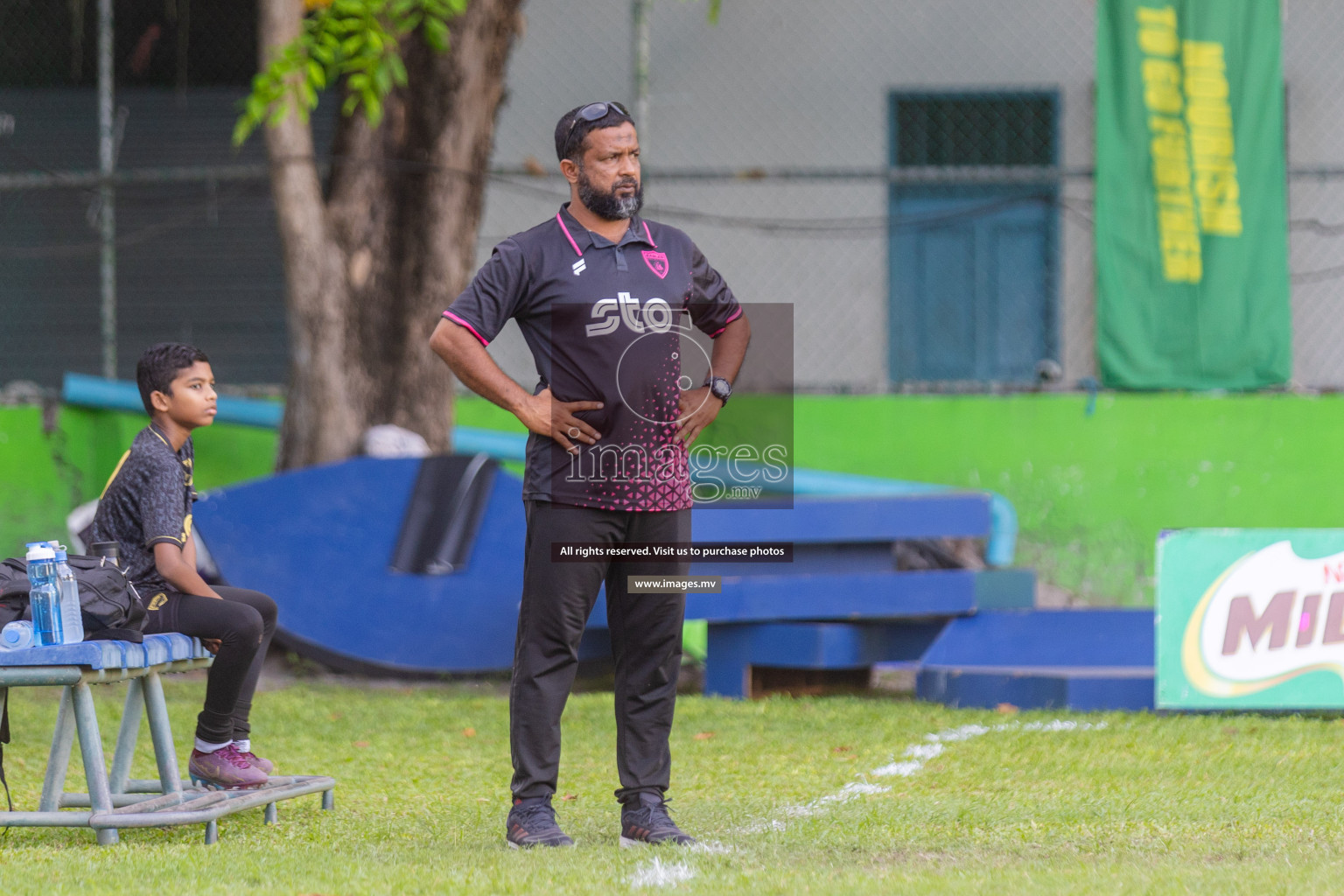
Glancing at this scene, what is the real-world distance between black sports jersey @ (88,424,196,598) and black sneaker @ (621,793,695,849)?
1.61 meters

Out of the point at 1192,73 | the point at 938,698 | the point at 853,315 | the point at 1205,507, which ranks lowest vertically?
the point at 938,698

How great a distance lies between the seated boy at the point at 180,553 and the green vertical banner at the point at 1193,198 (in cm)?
669

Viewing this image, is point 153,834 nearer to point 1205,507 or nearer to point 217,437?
point 217,437

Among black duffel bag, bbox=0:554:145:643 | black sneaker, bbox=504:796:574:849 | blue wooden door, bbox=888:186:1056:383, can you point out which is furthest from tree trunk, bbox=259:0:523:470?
black sneaker, bbox=504:796:574:849

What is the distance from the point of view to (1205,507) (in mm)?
9648

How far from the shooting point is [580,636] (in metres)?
3.96

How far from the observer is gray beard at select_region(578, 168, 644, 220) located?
3994 mm

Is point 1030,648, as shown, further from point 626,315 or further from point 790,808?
point 626,315

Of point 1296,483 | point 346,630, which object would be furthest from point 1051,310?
point 346,630

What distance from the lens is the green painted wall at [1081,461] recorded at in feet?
31.4

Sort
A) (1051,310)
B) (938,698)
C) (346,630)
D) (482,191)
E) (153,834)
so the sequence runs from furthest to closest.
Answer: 1. (1051,310)
2. (482,191)
3. (346,630)
4. (938,698)
5. (153,834)

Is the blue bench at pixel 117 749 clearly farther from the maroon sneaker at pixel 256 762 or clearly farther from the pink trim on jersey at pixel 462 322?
the pink trim on jersey at pixel 462 322

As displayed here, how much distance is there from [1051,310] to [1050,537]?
1.95 m

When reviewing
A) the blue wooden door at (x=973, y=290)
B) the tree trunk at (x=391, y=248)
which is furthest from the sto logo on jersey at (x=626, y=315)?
the blue wooden door at (x=973, y=290)
